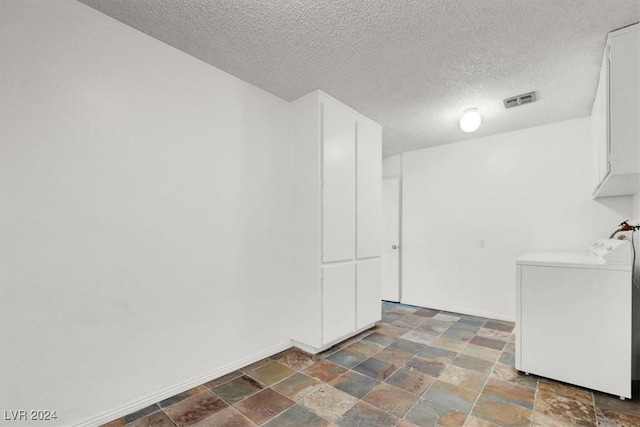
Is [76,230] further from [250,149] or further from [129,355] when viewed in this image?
[250,149]

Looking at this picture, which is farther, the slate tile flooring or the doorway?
the doorway

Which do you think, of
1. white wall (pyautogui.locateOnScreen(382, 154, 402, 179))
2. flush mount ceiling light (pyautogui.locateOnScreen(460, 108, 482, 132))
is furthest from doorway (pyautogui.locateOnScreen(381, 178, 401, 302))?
flush mount ceiling light (pyautogui.locateOnScreen(460, 108, 482, 132))

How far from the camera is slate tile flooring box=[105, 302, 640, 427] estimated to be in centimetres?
191

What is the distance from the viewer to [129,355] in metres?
1.98

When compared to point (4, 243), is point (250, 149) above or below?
above

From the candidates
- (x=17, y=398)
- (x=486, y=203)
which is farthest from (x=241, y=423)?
(x=486, y=203)

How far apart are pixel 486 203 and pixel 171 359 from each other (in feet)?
14.1

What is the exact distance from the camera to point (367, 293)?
3.59m

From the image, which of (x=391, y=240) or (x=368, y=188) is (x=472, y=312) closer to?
(x=391, y=240)

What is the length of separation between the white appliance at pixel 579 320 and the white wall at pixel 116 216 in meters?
2.45

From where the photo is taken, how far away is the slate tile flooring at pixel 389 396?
6.27 ft

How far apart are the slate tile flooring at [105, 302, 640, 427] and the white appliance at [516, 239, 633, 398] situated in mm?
150

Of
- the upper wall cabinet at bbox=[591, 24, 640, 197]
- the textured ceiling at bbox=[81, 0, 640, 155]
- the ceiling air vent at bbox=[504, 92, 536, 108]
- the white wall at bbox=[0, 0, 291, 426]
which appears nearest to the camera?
the white wall at bbox=[0, 0, 291, 426]

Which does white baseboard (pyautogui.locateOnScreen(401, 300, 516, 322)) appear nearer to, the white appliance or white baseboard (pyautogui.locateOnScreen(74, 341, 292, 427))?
the white appliance
